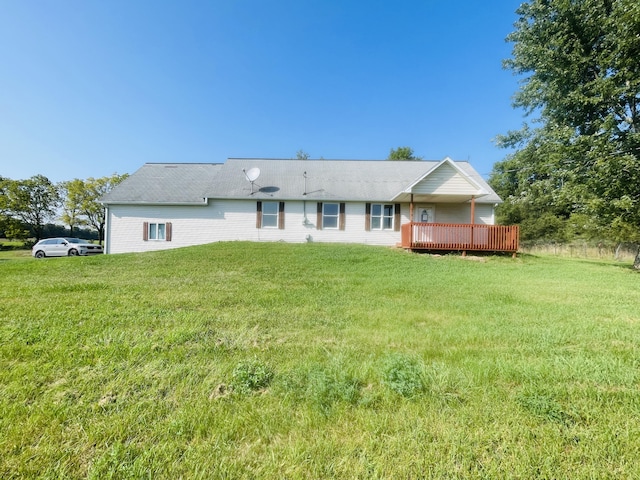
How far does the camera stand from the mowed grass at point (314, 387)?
1.62 meters

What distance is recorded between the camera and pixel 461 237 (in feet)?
41.4

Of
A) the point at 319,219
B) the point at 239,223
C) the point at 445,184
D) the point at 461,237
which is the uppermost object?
the point at 445,184

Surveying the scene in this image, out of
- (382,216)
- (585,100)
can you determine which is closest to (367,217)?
(382,216)

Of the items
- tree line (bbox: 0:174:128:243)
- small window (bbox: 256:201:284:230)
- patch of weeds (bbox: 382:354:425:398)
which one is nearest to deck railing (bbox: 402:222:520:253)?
small window (bbox: 256:201:284:230)

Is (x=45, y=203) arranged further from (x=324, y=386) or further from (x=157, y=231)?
(x=324, y=386)

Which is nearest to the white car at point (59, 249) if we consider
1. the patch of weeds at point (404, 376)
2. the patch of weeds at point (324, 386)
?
the patch of weeds at point (324, 386)

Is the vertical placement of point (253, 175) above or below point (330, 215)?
above

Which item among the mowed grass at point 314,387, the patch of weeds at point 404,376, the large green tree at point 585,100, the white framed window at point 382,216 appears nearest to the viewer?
the mowed grass at point 314,387

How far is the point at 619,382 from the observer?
2447 millimetres

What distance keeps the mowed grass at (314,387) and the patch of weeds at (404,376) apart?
0.01m

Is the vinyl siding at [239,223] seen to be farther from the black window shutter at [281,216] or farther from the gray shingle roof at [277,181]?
the gray shingle roof at [277,181]

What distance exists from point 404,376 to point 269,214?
14.2 metres

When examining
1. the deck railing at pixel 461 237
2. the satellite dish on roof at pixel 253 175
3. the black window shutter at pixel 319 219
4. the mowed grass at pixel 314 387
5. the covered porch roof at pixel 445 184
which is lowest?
the mowed grass at pixel 314 387

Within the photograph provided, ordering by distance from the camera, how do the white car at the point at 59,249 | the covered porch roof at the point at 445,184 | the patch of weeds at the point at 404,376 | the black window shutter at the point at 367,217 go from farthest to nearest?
1. the white car at the point at 59,249
2. the black window shutter at the point at 367,217
3. the covered porch roof at the point at 445,184
4. the patch of weeds at the point at 404,376
